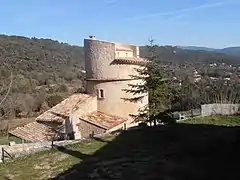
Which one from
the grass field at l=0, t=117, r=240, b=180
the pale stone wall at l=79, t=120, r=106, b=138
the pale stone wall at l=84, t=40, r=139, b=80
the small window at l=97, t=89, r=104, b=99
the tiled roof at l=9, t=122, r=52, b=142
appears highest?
the pale stone wall at l=84, t=40, r=139, b=80

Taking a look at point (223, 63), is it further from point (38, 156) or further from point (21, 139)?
point (38, 156)

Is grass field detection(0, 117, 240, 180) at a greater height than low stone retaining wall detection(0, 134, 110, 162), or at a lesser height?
greater

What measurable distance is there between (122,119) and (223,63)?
66.4 meters

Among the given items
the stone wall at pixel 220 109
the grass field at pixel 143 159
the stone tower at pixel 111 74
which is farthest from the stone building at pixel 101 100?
the grass field at pixel 143 159

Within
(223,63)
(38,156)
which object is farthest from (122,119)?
(223,63)

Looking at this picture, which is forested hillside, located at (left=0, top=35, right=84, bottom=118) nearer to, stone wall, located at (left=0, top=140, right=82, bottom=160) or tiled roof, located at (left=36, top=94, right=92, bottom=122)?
tiled roof, located at (left=36, top=94, right=92, bottom=122)

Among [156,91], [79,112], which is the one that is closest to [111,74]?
[79,112]

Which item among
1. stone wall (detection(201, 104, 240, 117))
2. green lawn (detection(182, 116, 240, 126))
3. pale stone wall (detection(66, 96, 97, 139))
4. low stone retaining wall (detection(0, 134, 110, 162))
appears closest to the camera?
low stone retaining wall (detection(0, 134, 110, 162))

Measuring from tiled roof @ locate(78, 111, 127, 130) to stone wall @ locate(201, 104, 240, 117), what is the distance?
5.70 meters

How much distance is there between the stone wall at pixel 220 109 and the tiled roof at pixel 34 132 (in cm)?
1116

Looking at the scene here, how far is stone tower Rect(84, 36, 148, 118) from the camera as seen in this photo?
85.7 ft

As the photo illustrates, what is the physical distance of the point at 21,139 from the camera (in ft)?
86.4

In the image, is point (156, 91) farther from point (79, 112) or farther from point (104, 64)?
point (79, 112)

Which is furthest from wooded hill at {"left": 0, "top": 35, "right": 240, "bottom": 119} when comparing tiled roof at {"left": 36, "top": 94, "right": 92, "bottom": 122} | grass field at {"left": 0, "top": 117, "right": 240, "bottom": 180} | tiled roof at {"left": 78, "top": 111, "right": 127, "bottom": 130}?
grass field at {"left": 0, "top": 117, "right": 240, "bottom": 180}
